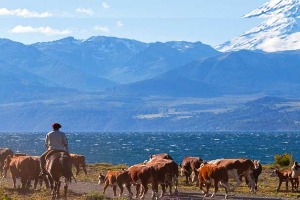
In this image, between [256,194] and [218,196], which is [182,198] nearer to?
[218,196]

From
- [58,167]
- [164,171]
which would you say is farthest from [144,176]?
[58,167]

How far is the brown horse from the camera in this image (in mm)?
31156

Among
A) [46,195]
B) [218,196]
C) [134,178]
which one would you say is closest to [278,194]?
[218,196]

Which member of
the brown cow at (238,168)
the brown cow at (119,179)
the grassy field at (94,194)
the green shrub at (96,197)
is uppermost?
the brown cow at (238,168)

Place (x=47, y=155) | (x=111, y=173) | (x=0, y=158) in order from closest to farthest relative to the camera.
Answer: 1. (x=47, y=155)
2. (x=111, y=173)
3. (x=0, y=158)

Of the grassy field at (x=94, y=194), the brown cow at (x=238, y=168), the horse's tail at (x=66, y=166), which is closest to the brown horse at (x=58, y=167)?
the horse's tail at (x=66, y=166)

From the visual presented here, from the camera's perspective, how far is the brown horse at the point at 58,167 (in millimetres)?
31156

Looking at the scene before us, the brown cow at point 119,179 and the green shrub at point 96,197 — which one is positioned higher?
the brown cow at point 119,179

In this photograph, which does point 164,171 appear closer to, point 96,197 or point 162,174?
point 162,174

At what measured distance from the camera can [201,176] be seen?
36.1 meters

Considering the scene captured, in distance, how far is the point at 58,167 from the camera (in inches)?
1234

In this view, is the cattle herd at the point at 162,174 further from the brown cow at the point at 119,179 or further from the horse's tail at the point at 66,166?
the horse's tail at the point at 66,166

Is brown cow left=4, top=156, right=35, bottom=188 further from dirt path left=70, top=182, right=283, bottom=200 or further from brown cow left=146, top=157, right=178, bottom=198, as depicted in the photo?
brown cow left=146, top=157, right=178, bottom=198

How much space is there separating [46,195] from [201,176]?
8.61m
